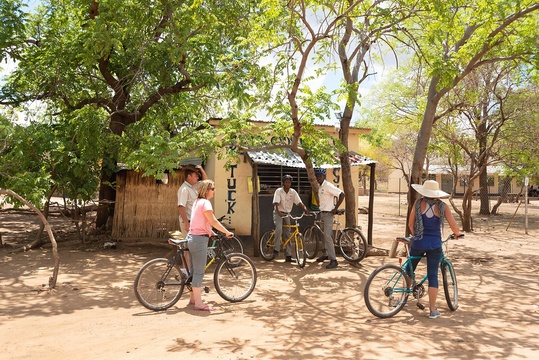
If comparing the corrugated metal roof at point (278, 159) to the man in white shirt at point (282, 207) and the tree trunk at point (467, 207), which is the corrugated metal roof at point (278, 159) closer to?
the man in white shirt at point (282, 207)

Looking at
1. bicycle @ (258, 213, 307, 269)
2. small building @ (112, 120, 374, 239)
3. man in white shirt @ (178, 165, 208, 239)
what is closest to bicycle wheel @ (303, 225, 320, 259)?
bicycle @ (258, 213, 307, 269)

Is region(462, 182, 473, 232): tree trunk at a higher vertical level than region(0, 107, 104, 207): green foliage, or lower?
lower

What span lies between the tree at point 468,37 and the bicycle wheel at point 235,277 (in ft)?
16.4

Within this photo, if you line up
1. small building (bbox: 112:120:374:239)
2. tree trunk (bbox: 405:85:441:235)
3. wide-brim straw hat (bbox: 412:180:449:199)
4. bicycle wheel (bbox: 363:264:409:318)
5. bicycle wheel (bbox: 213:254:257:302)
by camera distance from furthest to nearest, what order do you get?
small building (bbox: 112:120:374:239)
tree trunk (bbox: 405:85:441:235)
bicycle wheel (bbox: 213:254:257:302)
wide-brim straw hat (bbox: 412:180:449:199)
bicycle wheel (bbox: 363:264:409:318)

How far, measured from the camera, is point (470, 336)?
5.06 meters

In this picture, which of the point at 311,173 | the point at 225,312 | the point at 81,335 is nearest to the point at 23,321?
the point at 81,335

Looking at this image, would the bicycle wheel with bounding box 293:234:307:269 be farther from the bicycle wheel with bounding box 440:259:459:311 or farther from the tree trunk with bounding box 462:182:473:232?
the tree trunk with bounding box 462:182:473:232

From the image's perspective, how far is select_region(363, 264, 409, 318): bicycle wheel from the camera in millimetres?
5625

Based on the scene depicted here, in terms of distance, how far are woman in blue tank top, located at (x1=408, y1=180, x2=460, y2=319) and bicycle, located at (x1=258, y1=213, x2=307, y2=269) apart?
357 centimetres

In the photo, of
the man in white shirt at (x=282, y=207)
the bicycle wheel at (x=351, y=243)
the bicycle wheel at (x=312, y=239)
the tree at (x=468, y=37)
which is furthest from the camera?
the bicycle wheel at (x=312, y=239)

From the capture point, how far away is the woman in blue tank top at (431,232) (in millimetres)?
5707

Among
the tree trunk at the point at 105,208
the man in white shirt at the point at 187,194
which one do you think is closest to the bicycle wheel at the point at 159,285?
the man in white shirt at the point at 187,194

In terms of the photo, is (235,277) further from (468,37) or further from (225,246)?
(468,37)

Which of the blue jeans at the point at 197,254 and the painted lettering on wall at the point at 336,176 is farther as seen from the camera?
the painted lettering on wall at the point at 336,176
